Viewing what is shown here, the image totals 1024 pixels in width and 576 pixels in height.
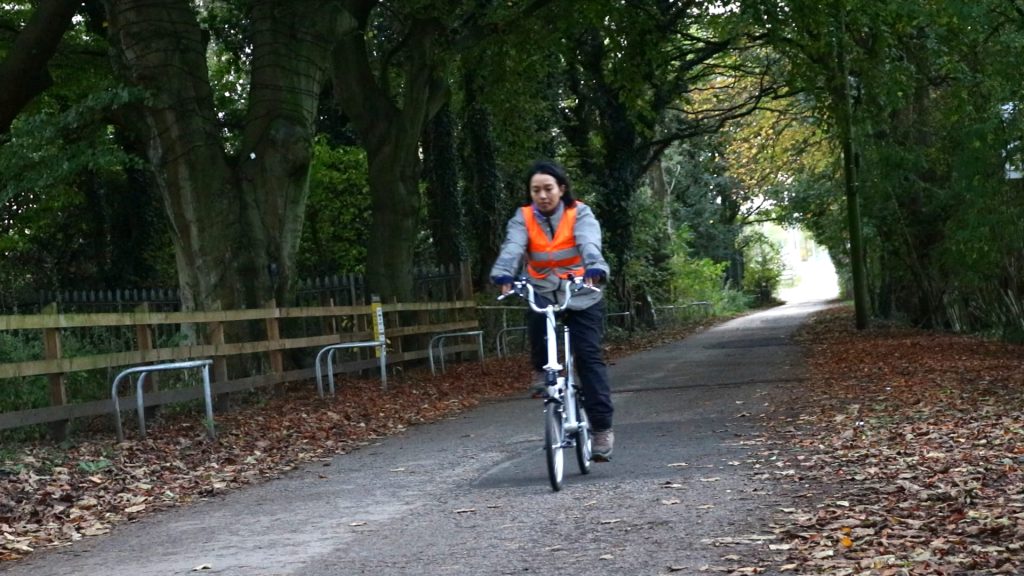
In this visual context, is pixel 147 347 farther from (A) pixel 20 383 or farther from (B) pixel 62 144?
(B) pixel 62 144

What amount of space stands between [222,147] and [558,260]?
31.1ft

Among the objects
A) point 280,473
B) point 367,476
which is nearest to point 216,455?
point 280,473

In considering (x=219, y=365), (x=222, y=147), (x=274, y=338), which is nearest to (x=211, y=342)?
(x=219, y=365)

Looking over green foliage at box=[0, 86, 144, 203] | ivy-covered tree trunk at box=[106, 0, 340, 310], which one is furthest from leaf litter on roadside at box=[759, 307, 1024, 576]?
green foliage at box=[0, 86, 144, 203]

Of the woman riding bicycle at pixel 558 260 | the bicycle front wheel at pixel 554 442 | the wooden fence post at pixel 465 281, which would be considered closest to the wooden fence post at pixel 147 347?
the woman riding bicycle at pixel 558 260

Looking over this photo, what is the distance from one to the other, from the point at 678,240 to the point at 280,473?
4145 cm

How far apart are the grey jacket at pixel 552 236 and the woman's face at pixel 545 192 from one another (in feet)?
0.15

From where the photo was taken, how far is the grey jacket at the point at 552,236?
8828mm

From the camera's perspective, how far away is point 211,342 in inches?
601

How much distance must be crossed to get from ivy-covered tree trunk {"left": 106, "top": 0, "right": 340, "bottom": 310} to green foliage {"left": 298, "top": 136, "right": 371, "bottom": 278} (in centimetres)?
1238

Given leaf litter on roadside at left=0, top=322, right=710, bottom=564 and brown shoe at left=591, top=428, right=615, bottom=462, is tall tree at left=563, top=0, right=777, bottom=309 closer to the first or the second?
leaf litter on roadside at left=0, top=322, right=710, bottom=564

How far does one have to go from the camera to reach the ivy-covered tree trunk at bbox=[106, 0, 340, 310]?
16.8m

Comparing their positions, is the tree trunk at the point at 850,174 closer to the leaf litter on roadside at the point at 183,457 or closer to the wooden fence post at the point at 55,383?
the leaf litter on roadside at the point at 183,457

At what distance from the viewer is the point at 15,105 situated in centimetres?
1730
